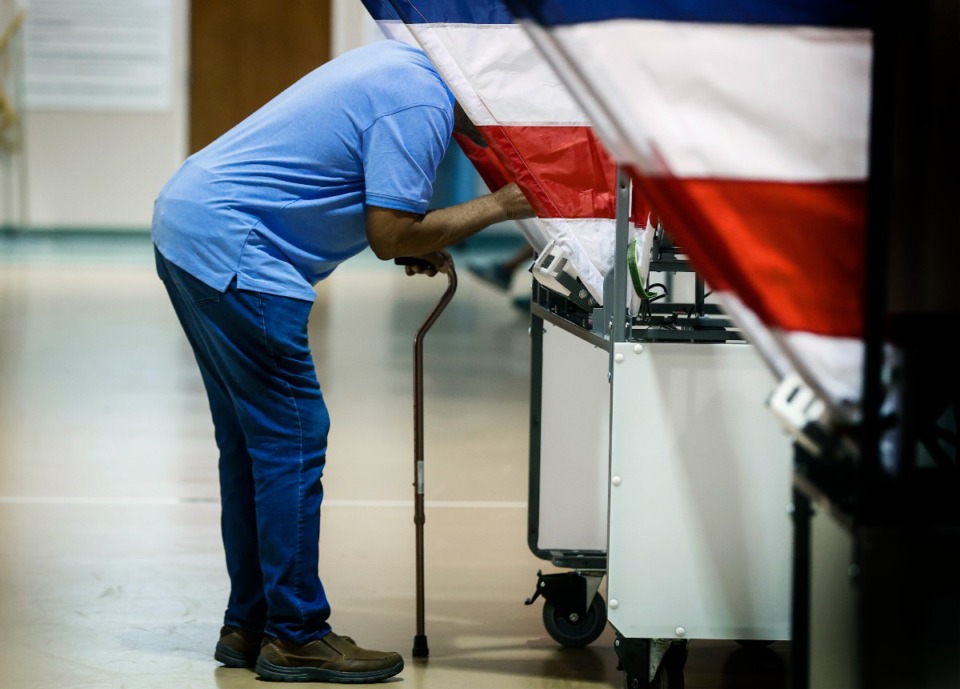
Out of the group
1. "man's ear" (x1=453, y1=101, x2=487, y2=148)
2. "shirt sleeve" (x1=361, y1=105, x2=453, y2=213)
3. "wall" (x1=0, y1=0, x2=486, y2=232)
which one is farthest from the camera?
"wall" (x1=0, y1=0, x2=486, y2=232)

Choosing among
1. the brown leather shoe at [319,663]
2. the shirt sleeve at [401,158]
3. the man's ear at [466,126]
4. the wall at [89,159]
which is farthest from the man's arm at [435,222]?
the wall at [89,159]

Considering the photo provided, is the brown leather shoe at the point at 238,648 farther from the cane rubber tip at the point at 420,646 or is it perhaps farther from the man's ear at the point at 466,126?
the man's ear at the point at 466,126

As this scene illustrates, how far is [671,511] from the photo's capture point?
238 centimetres

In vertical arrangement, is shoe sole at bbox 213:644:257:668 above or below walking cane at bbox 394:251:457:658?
below

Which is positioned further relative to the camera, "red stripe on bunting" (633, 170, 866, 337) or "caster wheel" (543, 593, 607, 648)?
"caster wheel" (543, 593, 607, 648)

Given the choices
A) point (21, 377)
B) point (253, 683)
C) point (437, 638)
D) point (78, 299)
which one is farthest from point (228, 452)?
point (78, 299)

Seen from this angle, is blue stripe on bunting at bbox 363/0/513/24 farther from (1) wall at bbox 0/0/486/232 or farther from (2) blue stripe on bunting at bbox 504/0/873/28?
(1) wall at bbox 0/0/486/232

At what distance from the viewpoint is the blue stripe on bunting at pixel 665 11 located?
1415mm

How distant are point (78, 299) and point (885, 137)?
7.91m

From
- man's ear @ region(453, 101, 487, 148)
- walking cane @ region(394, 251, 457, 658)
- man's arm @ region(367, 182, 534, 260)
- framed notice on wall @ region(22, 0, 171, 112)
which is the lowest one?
walking cane @ region(394, 251, 457, 658)

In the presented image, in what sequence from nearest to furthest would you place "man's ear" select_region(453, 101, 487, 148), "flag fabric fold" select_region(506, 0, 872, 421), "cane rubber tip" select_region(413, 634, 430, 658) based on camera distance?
"flag fabric fold" select_region(506, 0, 872, 421) < "man's ear" select_region(453, 101, 487, 148) < "cane rubber tip" select_region(413, 634, 430, 658)

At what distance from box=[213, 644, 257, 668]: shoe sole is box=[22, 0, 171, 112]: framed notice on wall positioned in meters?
10.5

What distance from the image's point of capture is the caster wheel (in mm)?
2848

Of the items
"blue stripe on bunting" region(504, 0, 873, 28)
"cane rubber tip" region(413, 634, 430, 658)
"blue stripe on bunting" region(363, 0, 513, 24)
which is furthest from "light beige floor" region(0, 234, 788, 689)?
"blue stripe on bunting" region(504, 0, 873, 28)
